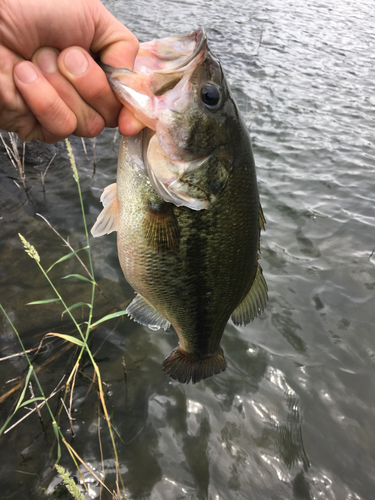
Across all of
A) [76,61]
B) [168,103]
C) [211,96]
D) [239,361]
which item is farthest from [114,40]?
[239,361]

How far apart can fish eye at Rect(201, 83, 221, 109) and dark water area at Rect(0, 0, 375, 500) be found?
238 centimetres

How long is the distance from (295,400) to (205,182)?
7.83 ft

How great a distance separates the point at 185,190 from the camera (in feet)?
4.64

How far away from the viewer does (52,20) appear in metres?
1.25

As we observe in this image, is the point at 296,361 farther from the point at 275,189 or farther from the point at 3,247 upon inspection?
the point at 3,247

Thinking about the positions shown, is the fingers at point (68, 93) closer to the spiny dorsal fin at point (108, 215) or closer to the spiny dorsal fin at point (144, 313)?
the spiny dorsal fin at point (108, 215)

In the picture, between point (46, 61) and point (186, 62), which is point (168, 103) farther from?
point (46, 61)

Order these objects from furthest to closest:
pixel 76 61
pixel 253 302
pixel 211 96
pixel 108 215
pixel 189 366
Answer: pixel 189 366
pixel 253 302
pixel 108 215
pixel 211 96
pixel 76 61

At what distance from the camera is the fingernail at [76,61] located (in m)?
1.26

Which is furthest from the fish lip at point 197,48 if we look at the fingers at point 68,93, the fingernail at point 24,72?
the fingernail at point 24,72

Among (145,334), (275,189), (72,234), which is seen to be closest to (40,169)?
(72,234)

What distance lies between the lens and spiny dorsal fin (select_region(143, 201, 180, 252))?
1522 millimetres

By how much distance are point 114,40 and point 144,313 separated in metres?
1.41

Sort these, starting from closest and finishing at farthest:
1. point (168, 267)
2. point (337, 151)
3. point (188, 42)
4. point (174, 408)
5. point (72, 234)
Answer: point (188, 42), point (168, 267), point (174, 408), point (72, 234), point (337, 151)
